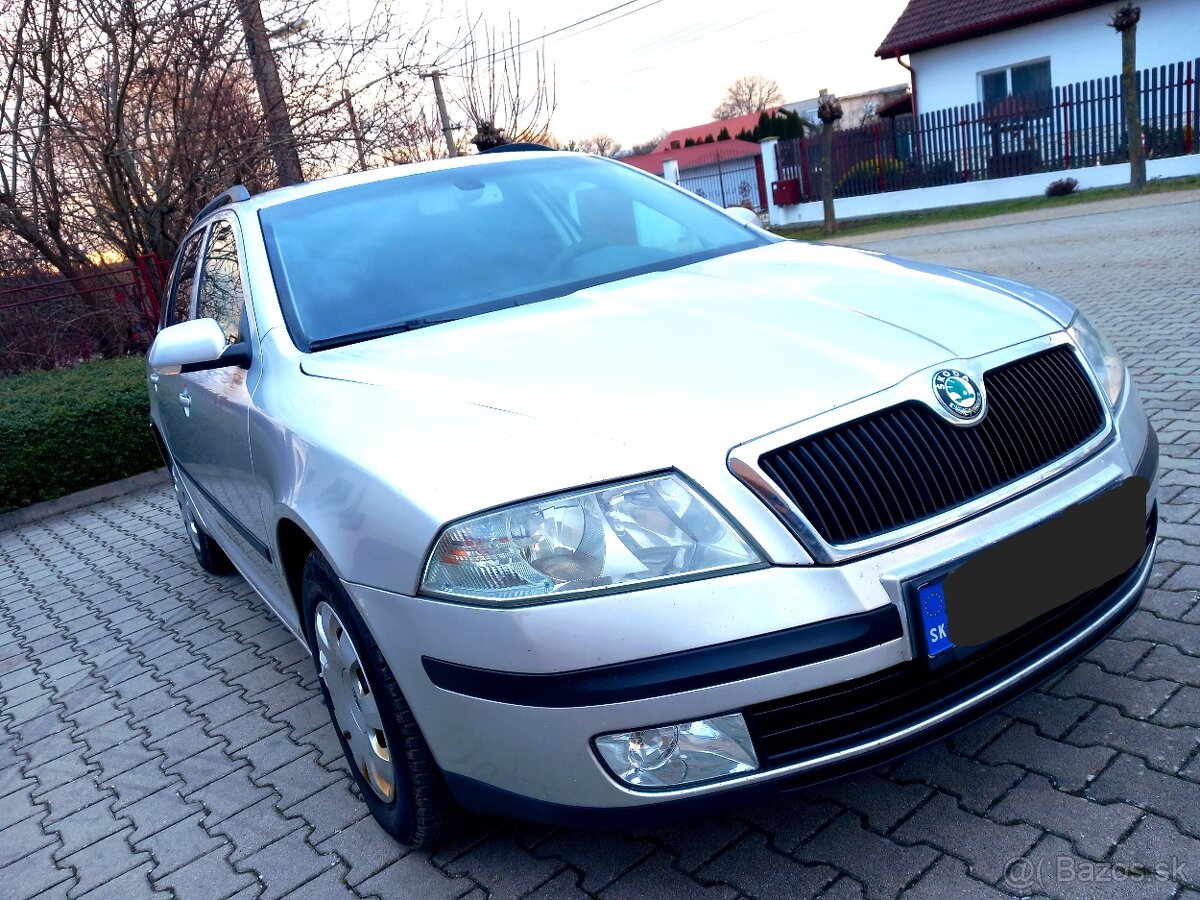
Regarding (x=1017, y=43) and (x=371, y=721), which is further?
(x=1017, y=43)

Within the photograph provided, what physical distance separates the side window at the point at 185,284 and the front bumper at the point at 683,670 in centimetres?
285

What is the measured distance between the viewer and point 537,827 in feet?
8.48

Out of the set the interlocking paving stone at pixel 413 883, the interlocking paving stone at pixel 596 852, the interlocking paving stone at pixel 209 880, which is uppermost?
the interlocking paving stone at pixel 596 852

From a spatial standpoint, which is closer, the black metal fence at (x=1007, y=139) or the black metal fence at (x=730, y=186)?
the black metal fence at (x=1007, y=139)

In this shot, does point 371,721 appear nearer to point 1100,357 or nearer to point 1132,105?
point 1100,357

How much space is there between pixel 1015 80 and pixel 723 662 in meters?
25.7

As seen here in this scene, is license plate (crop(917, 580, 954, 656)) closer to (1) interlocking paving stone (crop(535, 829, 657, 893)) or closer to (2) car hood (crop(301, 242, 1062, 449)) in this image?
(2) car hood (crop(301, 242, 1062, 449))

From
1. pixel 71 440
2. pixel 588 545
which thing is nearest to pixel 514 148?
pixel 588 545

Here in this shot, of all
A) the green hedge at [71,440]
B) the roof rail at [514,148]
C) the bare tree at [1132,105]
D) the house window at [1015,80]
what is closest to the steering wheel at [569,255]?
the roof rail at [514,148]

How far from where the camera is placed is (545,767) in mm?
1991

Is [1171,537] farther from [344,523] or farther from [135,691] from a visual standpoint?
[135,691]

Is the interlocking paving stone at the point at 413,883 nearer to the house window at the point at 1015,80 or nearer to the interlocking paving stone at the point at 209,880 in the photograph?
the interlocking paving stone at the point at 209,880

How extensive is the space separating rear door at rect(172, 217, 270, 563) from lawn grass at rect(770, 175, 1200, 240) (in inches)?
504

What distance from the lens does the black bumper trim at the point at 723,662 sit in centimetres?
184
